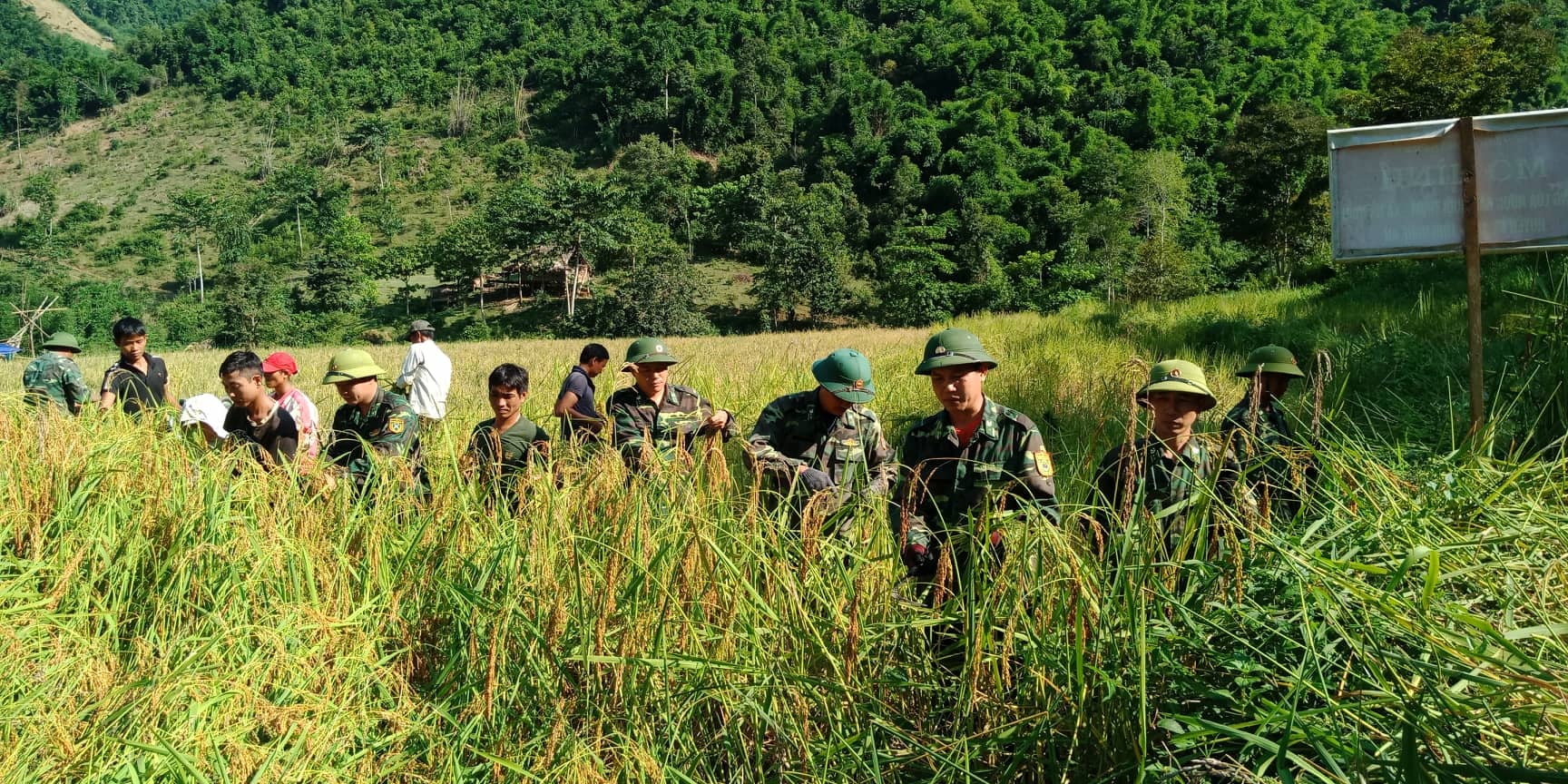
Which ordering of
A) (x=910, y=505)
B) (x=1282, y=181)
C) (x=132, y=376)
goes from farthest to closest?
1. (x=1282, y=181)
2. (x=132, y=376)
3. (x=910, y=505)

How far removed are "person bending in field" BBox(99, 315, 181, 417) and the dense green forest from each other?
25172mm

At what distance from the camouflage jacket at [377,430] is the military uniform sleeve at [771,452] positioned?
4.91ft

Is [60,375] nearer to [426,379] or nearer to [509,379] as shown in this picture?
[426,379]

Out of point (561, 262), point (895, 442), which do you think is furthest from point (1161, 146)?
point (895, 442)

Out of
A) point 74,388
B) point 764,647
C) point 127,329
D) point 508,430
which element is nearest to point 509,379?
point 508,430

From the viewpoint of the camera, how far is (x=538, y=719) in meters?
2.22

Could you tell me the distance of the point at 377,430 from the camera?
4.11m

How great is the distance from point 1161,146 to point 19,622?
68201mm

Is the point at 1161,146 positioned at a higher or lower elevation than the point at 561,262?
higher

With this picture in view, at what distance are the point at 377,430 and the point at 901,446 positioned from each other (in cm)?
236

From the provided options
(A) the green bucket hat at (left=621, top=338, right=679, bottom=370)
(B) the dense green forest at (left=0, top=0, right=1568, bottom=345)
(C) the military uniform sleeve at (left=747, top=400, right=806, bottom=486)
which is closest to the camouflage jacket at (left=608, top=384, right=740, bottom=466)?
(A) the green bucket hat at (left=621, top=338, right=679, bottom=370)

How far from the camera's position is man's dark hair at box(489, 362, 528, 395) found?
4168 mm

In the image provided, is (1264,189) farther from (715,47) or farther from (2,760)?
(715,47)

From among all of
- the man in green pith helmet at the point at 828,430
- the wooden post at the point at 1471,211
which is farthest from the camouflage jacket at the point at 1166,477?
the wooden post at the point at 1471,211
